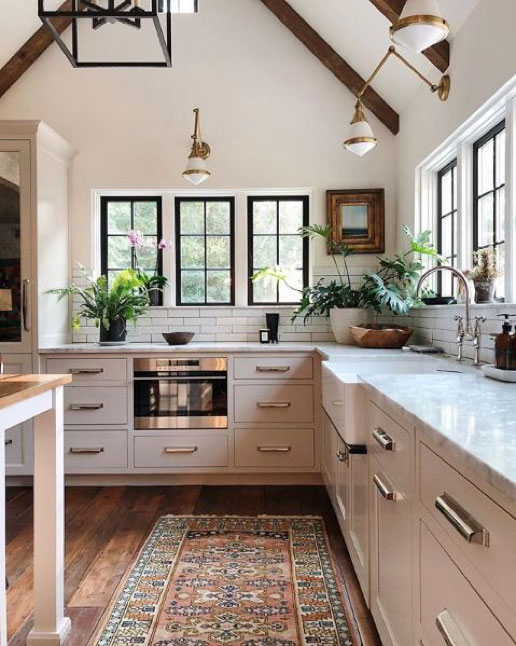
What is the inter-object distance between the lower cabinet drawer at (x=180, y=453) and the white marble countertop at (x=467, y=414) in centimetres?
173

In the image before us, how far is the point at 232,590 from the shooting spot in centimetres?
209

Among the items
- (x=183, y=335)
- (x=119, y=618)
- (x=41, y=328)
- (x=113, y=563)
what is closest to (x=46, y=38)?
(x=41, y=328)

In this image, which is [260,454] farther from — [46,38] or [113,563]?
[46,38]

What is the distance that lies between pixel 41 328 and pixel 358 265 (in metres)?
2.30

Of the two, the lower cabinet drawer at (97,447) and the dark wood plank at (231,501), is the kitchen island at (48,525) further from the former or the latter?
the lower cabinet drawer at (97,447)

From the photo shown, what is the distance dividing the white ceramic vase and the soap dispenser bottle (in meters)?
1.75

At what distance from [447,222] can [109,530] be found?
2.70m

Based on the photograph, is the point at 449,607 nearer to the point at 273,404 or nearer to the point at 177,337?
the point at 273,404

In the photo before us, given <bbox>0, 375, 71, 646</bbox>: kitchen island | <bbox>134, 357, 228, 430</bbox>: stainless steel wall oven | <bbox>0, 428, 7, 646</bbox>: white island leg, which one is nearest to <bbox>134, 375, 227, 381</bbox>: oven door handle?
<bbox>134, 357, 228, 430</bbox>: stainless steel wall oven

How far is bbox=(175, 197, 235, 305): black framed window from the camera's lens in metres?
4.05

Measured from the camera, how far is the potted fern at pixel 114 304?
3.55 metres

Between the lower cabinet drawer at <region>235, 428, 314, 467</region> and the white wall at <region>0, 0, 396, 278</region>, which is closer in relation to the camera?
the lower cabinet drawer at <region>235, 428, 314, 467</region>

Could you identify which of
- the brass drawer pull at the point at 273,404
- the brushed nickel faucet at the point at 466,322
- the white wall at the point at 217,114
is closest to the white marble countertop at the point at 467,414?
the brushed nickel faucet at the point at 466,322

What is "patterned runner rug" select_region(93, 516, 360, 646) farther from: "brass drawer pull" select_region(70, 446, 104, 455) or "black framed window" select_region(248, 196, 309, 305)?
"black framed window" select_region(248, 196, 309, 305)
